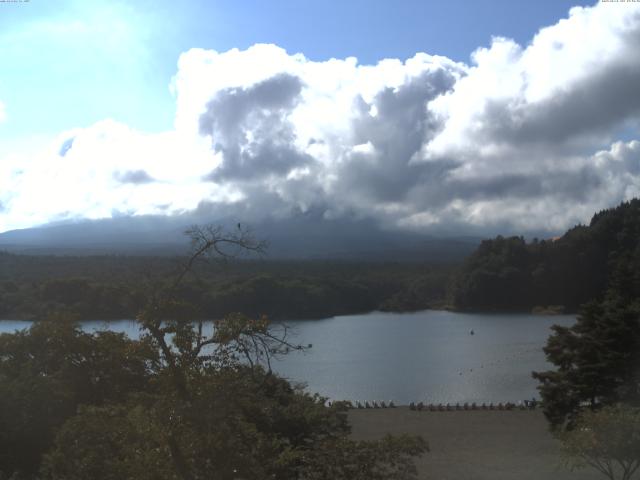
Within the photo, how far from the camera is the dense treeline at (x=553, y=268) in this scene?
52.8 metres

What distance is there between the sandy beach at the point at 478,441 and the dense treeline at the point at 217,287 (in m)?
5.37

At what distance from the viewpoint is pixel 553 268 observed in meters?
53.8

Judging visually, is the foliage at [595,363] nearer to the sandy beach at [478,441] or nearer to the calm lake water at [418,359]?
the sandy beach at [478,441]

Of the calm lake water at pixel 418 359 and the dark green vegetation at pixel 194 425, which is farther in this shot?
the calm lake water at pixel 418 359

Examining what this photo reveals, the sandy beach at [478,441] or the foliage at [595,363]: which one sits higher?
the foliage at [595,363]

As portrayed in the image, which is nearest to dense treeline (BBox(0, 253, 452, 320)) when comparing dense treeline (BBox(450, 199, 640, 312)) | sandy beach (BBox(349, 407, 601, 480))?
sandy beach (BBox(349, 407, 601, 480))

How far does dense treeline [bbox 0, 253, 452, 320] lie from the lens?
571 centimetres

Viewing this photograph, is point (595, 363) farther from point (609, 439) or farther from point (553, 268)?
point (553, 268)

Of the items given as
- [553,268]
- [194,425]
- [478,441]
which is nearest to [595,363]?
[478,441]

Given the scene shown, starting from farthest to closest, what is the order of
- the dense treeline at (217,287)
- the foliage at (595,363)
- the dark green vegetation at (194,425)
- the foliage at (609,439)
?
the foliage at (595,363) < the foliage at (609,439) < the dense treeline at (217,287) < the dark green vegetation at (194,425)

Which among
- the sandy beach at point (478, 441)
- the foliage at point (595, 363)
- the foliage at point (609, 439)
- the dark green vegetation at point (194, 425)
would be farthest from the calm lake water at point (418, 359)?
the dark green vegetation at point (194, 425)

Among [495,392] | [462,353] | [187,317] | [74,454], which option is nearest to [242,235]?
[187,317]

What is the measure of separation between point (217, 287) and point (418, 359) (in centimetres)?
1026

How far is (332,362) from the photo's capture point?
29141mm
